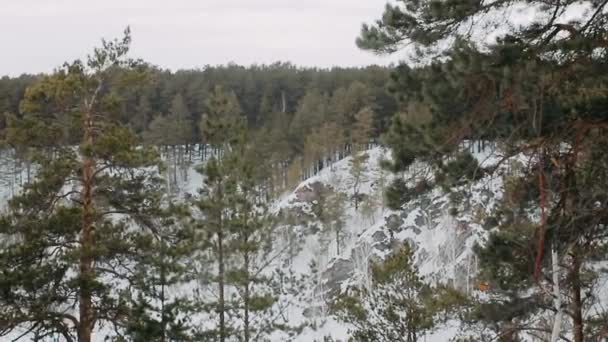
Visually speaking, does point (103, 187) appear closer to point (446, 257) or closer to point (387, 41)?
point (387, 41)

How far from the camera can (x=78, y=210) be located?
9.86m

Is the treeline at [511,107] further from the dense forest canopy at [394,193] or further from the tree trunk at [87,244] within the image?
the tree trunk at [87,244]

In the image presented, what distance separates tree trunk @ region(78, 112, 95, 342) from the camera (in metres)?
Answer: 9.59

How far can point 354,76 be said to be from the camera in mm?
64500

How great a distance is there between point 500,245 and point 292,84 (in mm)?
61301

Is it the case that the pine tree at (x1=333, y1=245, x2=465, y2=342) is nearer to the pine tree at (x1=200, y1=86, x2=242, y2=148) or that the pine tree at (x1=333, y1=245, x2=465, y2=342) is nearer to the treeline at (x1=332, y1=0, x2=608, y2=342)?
the treeline at (x1=332, y1=0, x2=608, y2=342)

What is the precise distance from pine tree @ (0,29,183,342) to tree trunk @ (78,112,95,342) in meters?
0.02

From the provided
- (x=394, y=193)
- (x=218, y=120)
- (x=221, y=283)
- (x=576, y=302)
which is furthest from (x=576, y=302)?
(x=218, y=120)

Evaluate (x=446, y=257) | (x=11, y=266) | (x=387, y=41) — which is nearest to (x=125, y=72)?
(x=11, y=266)

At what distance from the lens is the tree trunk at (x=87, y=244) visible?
31.5 feet

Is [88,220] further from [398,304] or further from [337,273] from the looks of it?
[337,273]

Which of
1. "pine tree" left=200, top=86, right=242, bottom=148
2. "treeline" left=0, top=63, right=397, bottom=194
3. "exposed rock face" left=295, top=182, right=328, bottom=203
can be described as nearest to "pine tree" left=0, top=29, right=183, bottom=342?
"pine tree" left=200, top=86, right=242, bottom=148

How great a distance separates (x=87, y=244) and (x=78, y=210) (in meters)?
0.55

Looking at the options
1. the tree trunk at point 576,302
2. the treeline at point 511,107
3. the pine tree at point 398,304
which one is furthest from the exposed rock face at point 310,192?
the treeline at point 511,107
